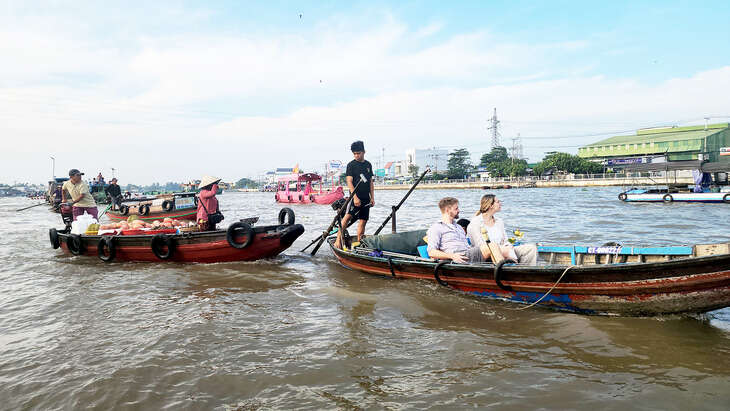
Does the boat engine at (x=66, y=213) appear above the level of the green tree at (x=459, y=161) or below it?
below

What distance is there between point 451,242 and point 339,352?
2.47 meters

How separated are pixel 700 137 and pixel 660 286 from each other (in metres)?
85.4

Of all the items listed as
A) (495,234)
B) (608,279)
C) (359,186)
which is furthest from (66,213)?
(608,279)

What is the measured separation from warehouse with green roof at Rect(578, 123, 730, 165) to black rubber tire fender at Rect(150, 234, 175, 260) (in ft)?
251

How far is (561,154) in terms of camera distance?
242 ft

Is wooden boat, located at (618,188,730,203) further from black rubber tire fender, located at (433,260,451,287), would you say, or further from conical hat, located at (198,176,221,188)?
conical hat, located at (198,176,221,188)

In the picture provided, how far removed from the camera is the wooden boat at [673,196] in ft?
76.4

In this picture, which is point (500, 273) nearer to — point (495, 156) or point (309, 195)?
point (309, 195)

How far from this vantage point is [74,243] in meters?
10.1

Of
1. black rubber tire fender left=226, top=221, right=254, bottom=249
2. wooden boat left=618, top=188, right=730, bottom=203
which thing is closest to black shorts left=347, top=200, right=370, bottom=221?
black rubber tire fender left=226, top=221, right=254, bottom=249

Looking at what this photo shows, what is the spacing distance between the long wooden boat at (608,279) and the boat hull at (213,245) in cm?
348

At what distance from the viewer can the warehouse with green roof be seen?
229ft

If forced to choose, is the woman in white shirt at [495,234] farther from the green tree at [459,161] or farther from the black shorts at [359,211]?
the green tree at [459,161]

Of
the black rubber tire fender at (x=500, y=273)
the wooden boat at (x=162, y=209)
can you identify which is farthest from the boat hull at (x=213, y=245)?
the wooden boat at (x=162, y=209)
